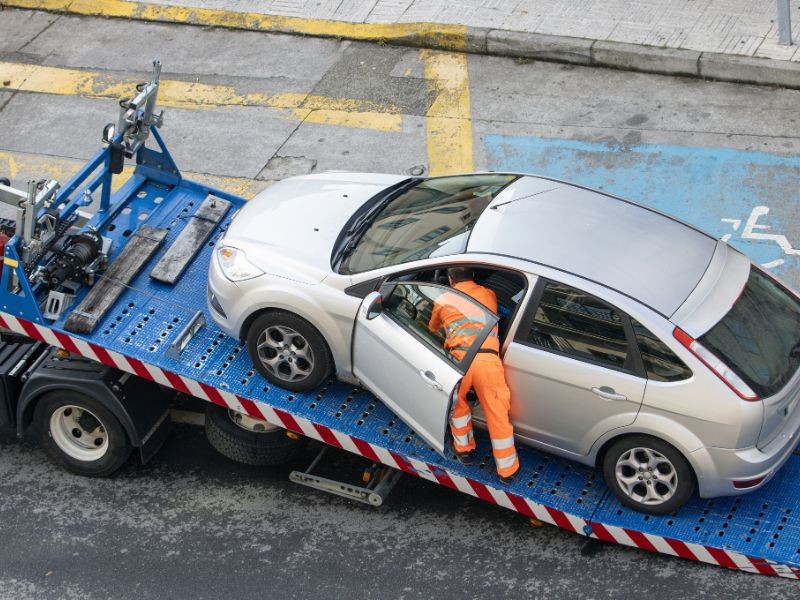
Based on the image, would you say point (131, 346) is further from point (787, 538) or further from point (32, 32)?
point (32, 32)

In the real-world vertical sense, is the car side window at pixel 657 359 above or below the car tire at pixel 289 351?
above

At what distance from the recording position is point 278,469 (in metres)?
8.08

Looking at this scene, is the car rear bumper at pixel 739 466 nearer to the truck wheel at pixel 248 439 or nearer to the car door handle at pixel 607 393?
the car door handle at pixel 607 393

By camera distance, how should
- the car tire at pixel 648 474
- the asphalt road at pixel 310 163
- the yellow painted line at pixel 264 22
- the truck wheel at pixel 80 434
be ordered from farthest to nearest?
1. the yellow painted line at pixel 264 22
2. the truck wheel at pixel 80 434
3. the asphalt road at pixel 310 163
4. the car tire at pixel 648 474

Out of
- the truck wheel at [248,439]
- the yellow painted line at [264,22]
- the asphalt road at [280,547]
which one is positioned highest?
the yellow painted line at [264,22]

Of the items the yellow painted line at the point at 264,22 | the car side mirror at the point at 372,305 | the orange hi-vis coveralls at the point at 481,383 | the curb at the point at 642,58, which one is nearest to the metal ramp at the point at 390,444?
the orange hi-vis coveralls at the point at 481,383

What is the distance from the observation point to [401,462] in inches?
285

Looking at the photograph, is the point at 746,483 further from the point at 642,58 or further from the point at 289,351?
the point at 642,58

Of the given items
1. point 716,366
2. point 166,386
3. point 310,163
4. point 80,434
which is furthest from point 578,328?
point 310,163

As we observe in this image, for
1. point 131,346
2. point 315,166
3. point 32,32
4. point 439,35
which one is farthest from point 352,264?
point 32,32

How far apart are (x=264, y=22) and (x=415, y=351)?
7.46m

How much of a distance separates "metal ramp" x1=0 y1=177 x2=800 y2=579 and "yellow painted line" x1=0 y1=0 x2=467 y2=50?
521 cm

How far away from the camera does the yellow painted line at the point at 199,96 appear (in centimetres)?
1172

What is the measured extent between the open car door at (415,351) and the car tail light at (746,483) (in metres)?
1.67
